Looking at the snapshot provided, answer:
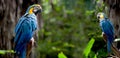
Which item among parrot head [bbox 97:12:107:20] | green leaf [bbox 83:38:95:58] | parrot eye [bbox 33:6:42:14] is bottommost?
green leaf [bbox 83:38:95:58]

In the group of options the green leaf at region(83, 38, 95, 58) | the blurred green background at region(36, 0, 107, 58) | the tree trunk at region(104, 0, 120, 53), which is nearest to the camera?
the green leaf at region(83, 38, 95, 58)

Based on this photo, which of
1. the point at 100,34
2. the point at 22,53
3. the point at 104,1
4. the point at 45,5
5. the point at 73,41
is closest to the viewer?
the point at 22,53

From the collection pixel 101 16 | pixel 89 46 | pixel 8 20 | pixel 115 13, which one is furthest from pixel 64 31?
pixel 101 16

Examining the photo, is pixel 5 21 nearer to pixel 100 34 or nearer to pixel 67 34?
pixel 100 34

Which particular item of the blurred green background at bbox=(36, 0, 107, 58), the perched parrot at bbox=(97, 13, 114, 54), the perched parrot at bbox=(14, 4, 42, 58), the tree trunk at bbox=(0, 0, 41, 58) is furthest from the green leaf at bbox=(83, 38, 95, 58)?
the blurred green background at bbox=(36, 0, 107, 58)

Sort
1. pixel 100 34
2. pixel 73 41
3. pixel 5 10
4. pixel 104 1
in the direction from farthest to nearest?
pixel 73 41, pixel 5 10, pixel 104 1, pixel 100 34

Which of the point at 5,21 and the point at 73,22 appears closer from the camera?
the point at 5,21

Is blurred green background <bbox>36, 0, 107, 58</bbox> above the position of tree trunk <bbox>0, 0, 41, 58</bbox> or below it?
below

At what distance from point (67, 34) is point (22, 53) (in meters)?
6.66

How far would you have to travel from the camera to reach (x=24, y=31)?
134 inches

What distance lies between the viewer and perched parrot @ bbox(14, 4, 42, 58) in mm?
3338

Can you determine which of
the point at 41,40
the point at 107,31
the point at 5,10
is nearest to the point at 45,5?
the point at 41,40

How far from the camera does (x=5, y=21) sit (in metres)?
5.28

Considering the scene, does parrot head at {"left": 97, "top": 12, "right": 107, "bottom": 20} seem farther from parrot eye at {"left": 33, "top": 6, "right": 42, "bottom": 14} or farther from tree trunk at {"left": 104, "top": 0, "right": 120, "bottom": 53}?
tree trunk at {"left": 104, "top": 0, "right": 120, "bottom": 53}
